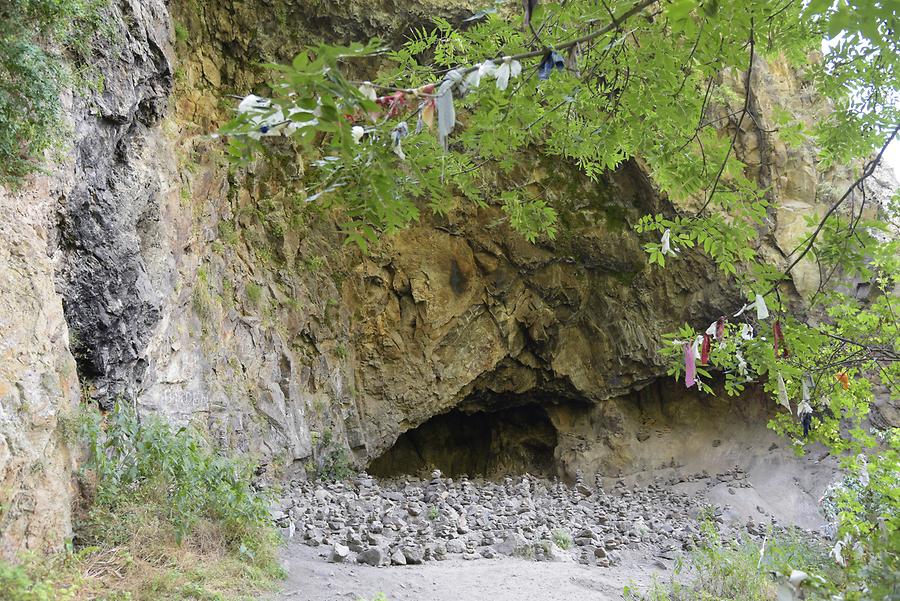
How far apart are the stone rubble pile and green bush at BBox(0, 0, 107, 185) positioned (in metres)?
3.18

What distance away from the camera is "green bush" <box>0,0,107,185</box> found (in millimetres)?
2875

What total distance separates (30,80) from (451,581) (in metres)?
3.91

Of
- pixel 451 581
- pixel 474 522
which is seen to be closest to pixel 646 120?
pixel 451 581

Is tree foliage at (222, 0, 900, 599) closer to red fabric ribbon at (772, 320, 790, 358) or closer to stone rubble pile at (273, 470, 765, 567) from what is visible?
red fabric ribbon at (772, 320, 790, 358)

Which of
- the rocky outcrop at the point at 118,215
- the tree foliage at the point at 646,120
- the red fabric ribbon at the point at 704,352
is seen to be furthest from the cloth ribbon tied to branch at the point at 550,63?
the rocky outcrop at the point at 118,215

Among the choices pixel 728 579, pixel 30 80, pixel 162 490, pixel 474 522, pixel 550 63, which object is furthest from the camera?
pixel 474 522

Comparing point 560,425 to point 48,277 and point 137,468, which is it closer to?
point 137,468

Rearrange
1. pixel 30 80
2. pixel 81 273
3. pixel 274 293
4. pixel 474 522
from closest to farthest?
1. pixel 30 80
2. pixel 81 273
3. pixel 474 522
4. pixel 274 293

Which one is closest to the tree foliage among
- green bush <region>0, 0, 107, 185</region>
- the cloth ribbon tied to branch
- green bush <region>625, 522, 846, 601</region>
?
the cloth ribbon tied to branch

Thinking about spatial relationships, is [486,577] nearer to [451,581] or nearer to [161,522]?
[451,581]

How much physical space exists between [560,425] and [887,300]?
7772mm

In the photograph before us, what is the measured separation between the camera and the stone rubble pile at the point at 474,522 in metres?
4.64

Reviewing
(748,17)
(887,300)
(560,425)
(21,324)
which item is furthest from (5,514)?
(560,425)

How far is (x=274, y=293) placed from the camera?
281 inches
